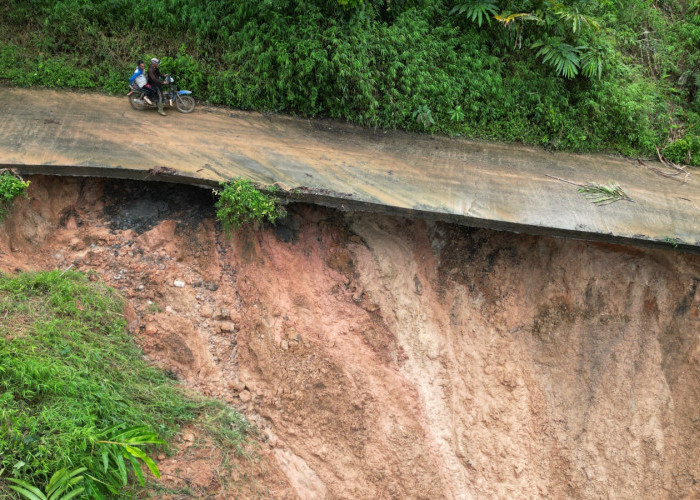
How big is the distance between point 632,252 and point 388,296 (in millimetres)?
3611

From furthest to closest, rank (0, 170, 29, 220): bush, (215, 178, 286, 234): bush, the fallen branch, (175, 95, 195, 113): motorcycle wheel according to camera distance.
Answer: (175, 95, 195, 113): motorcycle wheel → the fallen branch → (215, 178, 286, 234): bush → (0, 170, 29, 220): bush

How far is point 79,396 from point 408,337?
4.37 m

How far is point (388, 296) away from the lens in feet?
25.9

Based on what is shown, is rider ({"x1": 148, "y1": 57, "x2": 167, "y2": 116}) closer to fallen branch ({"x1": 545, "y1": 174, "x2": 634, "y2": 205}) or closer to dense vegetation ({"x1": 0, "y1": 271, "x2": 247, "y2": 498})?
dense vegetation ({"x1": 0, "y1": 271, "x2": 247, "y2": 498})

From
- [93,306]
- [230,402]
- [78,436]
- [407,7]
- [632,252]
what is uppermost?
[407,7]

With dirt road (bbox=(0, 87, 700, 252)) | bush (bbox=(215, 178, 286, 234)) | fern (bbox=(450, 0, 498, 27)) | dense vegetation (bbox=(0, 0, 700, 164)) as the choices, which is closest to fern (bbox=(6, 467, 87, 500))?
bush (bbox=(215, 178, 286, 234))

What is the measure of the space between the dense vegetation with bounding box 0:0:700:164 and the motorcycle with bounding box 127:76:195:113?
0.22m

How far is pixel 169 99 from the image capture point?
768 centimetres

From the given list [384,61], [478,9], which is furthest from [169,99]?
[478,9]

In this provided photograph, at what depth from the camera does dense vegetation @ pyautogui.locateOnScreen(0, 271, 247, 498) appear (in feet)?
15.6

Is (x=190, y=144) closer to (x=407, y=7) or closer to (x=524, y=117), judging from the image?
(x=407, y=7)

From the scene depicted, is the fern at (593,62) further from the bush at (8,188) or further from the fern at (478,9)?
the bush at (8,188)

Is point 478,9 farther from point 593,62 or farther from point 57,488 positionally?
point 57,488

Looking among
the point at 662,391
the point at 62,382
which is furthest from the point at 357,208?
the point at 662,391
